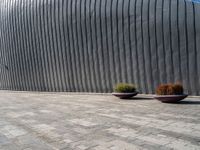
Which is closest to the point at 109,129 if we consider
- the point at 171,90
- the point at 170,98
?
the point at 170,98

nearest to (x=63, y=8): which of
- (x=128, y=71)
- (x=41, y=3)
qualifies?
(x=41, y=3)

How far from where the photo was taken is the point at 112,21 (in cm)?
1709

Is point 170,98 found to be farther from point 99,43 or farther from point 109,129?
point 99,43

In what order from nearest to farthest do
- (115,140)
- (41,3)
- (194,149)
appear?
(194,149)
(115,140)
(41,3)

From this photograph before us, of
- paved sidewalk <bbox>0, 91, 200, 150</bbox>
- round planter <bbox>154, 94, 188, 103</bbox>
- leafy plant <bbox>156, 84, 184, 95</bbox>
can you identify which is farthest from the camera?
leafy plant <bbox>156, 84, 184, 95</bbox>

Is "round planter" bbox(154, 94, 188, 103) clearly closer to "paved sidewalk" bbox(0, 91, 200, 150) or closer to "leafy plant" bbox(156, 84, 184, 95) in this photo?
"leafy plant" bbox(156, 84, 184, 95)

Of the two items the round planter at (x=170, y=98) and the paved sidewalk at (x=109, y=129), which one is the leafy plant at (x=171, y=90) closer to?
the round planter at (x=170, y=98)

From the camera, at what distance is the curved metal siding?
554 inches

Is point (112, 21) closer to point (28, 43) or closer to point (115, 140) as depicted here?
point (28, 43)

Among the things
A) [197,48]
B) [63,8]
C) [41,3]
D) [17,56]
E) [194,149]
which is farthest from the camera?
[17,56]

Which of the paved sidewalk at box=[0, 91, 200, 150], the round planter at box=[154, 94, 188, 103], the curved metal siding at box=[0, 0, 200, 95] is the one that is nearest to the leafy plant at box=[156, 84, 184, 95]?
the round planter at box=[154, 94, 188, 103]

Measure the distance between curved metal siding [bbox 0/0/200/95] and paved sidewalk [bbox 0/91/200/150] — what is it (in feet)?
13.3

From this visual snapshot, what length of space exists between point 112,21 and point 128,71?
Result: 3.06 meters

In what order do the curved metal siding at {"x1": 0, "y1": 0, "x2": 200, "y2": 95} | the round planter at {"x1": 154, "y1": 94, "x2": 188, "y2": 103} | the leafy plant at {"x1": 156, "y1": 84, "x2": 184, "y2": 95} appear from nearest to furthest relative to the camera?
the round planter at {"x1": 154, "y1": 94, "x2": 188, "y2": 103}, the leafy plant at {"x1": 156, "y1": 84, "x2": 184, "y2": 95}, the curved metal siding at {"x1": 0, "y1": 0, "x2": 200, "y2": 95}
